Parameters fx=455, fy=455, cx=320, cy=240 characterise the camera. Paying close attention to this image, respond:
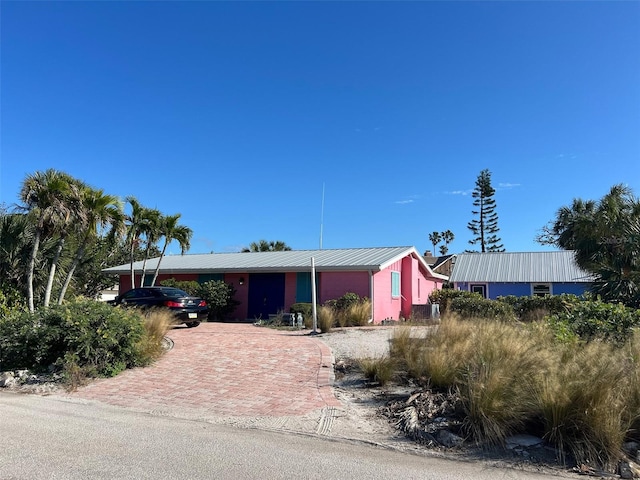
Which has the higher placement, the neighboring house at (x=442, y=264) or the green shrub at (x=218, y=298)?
the neighboring house at (x=442, y=264)

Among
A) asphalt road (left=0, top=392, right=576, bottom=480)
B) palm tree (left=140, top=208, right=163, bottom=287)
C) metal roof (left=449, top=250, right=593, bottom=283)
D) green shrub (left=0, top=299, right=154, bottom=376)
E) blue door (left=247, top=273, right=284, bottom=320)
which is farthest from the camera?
metal roof (left=449, top=250, right=593, bottom=283)

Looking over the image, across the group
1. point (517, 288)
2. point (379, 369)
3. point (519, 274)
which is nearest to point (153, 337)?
point (379, 369)

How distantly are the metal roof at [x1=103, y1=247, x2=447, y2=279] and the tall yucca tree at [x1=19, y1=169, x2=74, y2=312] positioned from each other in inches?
423

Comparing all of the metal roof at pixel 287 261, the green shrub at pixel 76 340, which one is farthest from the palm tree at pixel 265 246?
the green shrub at pixel 76 340

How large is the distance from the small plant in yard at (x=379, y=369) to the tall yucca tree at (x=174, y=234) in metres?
19.2

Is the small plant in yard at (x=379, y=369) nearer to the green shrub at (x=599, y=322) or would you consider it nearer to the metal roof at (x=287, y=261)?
the green shrub at (x=599, y=322)

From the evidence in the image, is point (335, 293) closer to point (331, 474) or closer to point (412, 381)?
point (412, 381)

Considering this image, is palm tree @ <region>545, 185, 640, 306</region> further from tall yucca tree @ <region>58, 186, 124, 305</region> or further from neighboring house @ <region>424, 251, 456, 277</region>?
neighboring house @ <region>424, 251, 456, 277</region>

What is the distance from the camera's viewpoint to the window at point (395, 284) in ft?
74.2

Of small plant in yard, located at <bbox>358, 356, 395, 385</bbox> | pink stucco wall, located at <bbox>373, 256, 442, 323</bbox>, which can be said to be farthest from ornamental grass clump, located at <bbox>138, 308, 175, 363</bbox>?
pink stucco wall, located at <bbox>373, 256, 442, 323</bbox>

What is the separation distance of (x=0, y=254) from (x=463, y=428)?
41.1 feet

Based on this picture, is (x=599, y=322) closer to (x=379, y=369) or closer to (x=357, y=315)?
(x=379, y=369)

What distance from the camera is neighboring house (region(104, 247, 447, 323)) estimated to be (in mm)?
20312

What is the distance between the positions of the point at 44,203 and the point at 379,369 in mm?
9391
